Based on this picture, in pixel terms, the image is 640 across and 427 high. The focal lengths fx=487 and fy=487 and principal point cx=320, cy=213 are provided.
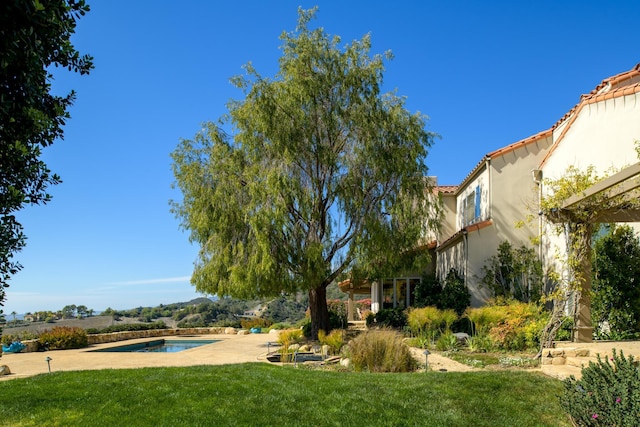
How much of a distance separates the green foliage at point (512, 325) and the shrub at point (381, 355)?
3.57 metres

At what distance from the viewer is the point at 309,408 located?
292 inches

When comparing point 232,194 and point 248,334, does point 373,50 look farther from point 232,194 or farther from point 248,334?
point 248,334

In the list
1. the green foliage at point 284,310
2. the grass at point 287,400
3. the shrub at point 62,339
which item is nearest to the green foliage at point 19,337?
the shrub at point 62,339

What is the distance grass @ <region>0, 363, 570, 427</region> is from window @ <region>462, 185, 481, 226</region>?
1262cm

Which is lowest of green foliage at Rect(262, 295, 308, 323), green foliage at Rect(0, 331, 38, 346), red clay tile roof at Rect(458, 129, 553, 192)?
green foliage at Rect(262, 295, 308, 323)

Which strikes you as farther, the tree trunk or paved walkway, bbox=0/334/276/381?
the tree trunk

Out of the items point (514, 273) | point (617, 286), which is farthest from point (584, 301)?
point (514, 273)

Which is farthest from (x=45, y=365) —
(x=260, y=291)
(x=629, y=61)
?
(x=629, y=61)

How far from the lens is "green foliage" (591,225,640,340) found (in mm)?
13086

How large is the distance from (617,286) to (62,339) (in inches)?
837

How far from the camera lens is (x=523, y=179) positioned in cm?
1952

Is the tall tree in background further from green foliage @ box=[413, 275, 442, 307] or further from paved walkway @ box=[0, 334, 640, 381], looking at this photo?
green foliage @ box=[413, 275, 442, 307]

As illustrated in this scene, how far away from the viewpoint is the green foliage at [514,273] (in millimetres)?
17828

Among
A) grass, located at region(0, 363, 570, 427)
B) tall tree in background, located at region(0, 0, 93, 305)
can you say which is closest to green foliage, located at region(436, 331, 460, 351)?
grass, located at region(0, 363, 570, 427)
